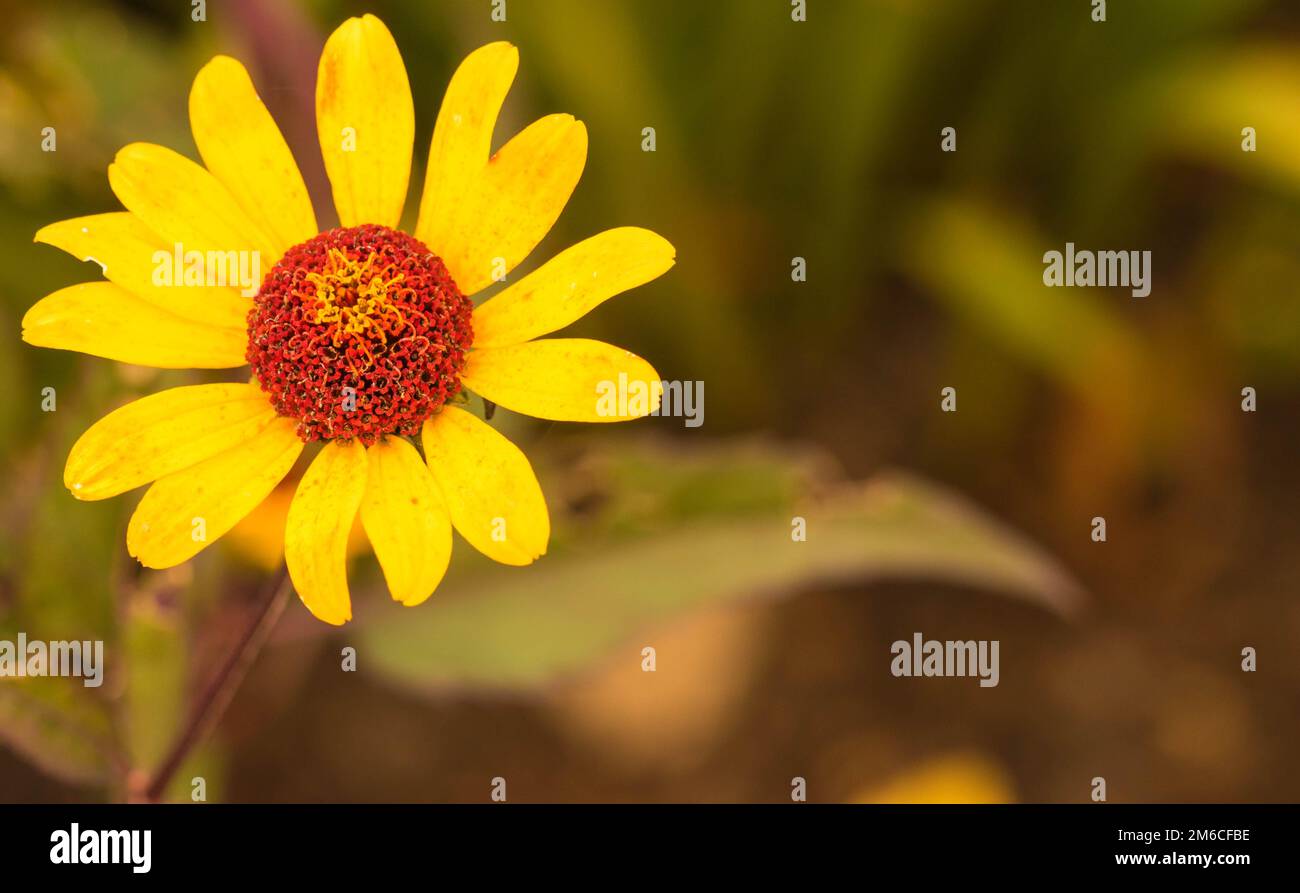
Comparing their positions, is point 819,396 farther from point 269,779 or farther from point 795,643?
point 269,779

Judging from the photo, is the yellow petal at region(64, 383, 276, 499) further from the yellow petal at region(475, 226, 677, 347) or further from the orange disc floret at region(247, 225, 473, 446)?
the yellow petal at region(475, 226, 677, 347)

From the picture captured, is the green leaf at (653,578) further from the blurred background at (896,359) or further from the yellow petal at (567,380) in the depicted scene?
the yellow petal at (567,380)

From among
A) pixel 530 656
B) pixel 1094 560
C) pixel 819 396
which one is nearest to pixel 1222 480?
pixel 1094 560

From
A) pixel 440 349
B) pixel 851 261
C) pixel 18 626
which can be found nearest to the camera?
pixel 440 349

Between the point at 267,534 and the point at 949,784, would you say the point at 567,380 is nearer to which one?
the point at 267,534

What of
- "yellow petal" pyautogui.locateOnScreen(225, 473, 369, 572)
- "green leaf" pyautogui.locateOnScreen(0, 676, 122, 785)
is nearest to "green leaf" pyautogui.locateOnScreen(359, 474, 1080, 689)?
"yellow petal" pyautogui.locateOnScreen(225, 473, 369, 572)

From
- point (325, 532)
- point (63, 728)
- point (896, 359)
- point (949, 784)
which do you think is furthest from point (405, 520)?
point (896, 359)

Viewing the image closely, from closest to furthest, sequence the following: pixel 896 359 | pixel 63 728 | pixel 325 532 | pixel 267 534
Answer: pixel 325 532 < pixel 63 728 < pixel 267 534 < pixel 896 359
